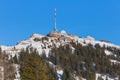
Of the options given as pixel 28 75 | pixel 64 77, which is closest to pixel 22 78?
pixel 28 75

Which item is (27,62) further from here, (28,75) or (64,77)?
(64,77)

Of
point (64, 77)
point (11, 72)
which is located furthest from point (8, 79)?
point (64, 77)

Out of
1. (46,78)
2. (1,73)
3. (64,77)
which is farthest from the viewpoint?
(64,77)

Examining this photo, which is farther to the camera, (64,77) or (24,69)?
(64,77)

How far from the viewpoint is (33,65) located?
7262 centimetres

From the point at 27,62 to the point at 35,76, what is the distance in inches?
92.3

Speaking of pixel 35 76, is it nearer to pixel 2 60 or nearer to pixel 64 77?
pixel 2 60

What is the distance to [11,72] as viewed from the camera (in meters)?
71.3

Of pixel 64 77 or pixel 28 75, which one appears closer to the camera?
pixel 28 75

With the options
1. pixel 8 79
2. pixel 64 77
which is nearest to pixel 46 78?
pixel 8 79

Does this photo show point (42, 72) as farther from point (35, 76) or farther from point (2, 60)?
point (2, 60)

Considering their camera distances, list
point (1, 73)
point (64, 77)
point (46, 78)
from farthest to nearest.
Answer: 1. point (64, 77)
2. point (46, 78)
3. point (1, 73)

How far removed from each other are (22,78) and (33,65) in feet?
8.09

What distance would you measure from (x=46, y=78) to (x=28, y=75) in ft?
11.3
